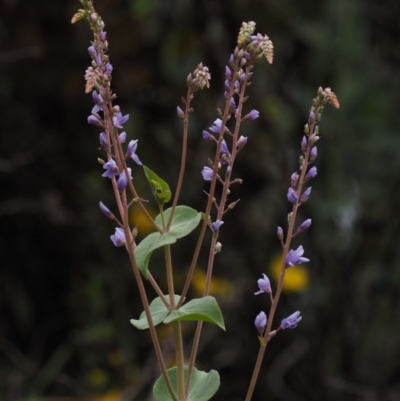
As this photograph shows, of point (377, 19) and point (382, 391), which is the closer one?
point (382, 391)

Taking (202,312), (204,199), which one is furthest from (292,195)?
(204,199)

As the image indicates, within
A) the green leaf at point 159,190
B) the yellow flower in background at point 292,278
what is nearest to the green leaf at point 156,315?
the green leaf at point 159,190

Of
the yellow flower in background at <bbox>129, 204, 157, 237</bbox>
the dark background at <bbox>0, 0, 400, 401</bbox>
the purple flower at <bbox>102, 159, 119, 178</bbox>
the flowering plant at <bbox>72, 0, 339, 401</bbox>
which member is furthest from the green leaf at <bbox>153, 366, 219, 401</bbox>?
the yellow flower in background at <bbox>129, 204, 157, 237</bbox>

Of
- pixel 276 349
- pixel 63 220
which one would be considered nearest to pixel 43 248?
pixel 63 220

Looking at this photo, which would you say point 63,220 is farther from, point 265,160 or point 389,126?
point 389,126

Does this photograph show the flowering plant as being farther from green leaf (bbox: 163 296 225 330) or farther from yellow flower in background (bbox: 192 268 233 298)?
yellow flower in background (bbox: 192 268 233 298)

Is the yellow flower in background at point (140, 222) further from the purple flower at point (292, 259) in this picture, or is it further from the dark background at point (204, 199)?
the purple flower at point (292, 259)

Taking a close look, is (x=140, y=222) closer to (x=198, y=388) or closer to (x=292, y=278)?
(x=292, y=278)
